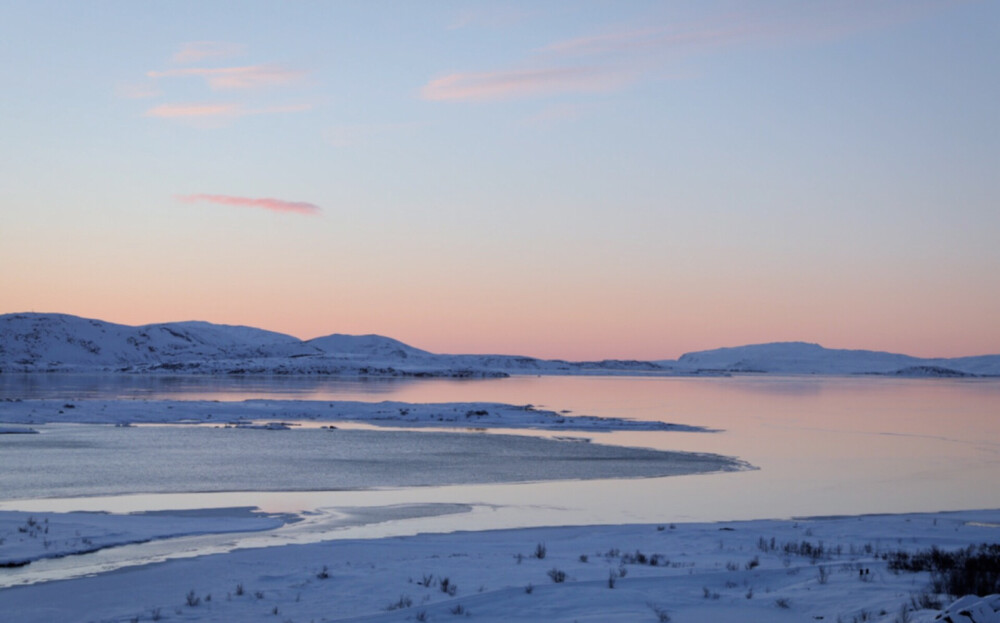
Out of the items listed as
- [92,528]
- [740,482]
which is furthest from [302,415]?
[92,528]

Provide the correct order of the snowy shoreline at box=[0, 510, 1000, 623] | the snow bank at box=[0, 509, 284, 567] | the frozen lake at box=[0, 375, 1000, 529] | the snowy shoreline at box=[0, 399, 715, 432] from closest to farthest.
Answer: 1. the snowy shoreline at box=[0, 510, 1000, 623]
2. the snow bank at box=[0, 509, 284, 567]
3. the frozen lake at box=[0, 375, 1000, 529]
4. the snowy shoreline at box=[0, 399, 715, 432]

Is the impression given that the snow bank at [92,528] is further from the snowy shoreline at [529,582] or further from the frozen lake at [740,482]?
the frozen lake at [740,482]

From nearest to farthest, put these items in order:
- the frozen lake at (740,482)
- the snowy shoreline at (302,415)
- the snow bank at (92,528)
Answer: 1. the snow bank at (92,528)
2. the frozen lake at (740,482)
3. the snowy shoreline at (302,415)

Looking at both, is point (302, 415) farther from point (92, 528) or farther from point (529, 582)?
point (529, 582)

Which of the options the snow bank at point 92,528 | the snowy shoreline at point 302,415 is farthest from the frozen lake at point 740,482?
the snowy shoreline at point 302,415

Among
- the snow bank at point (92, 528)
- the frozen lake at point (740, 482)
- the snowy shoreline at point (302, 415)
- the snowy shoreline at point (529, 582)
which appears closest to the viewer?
the snowy shoreline at point (529, 582)

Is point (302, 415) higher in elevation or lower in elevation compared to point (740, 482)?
higher

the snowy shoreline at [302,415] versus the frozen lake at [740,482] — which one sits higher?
the snowy shoreline at [302,415]

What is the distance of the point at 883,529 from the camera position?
46.5ft

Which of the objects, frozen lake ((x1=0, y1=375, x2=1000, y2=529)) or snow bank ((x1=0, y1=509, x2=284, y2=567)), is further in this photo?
frozen lake ((x1=0, y1=375, x2=1000, y2=529))

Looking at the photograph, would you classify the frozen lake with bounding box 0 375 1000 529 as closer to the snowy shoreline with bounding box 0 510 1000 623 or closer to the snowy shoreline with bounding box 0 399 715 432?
the snowy shoreline with bounding box 0 510 1000 623

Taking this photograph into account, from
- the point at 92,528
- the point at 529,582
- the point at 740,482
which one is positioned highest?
the point at 529,582

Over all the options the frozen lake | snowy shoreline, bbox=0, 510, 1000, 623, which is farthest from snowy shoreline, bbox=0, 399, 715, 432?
snowy shoreline, bbox=0, 510, 1000, 623

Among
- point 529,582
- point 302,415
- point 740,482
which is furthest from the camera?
point 302,415
